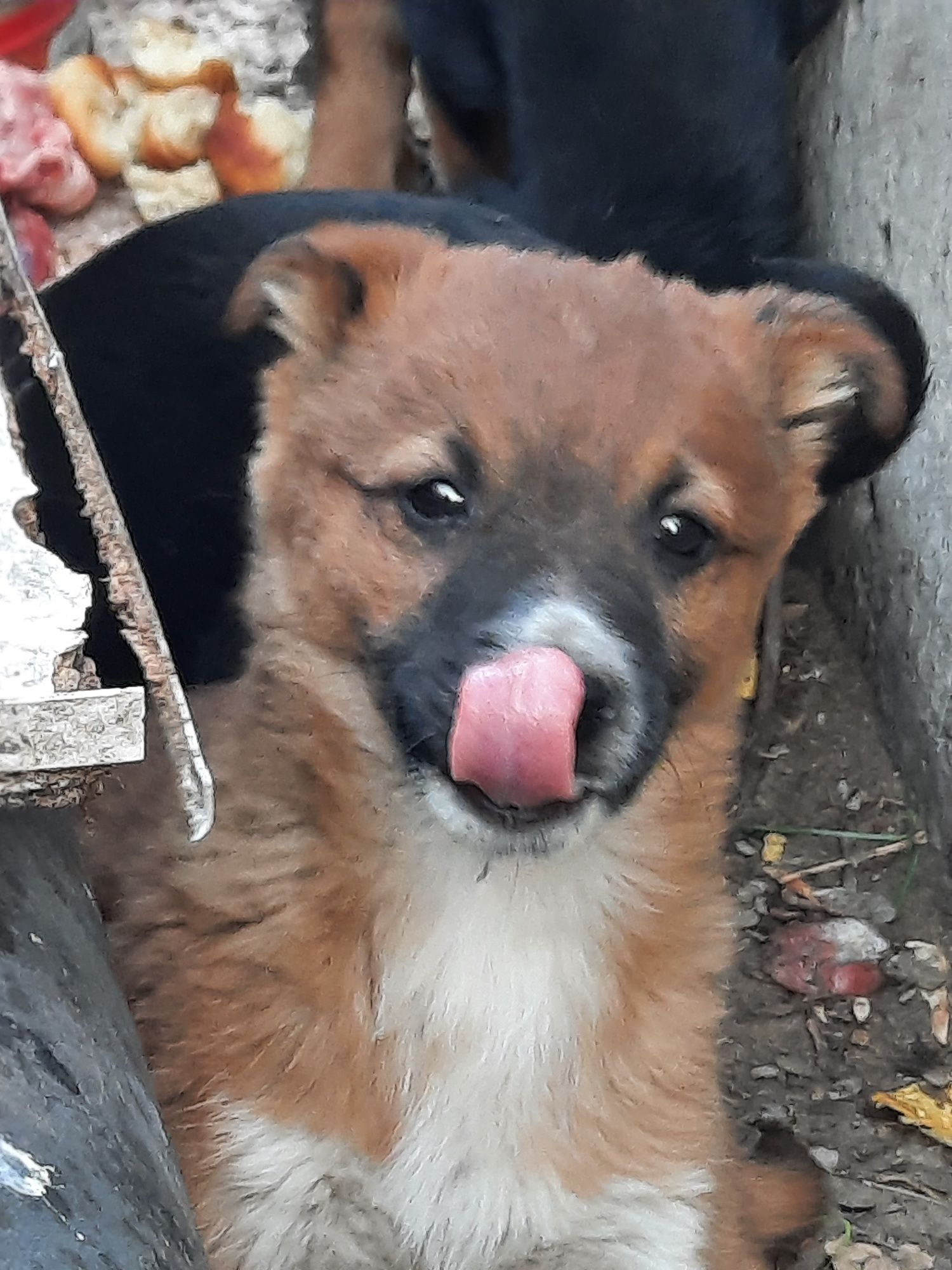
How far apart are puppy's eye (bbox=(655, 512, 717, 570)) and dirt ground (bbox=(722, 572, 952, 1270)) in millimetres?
849

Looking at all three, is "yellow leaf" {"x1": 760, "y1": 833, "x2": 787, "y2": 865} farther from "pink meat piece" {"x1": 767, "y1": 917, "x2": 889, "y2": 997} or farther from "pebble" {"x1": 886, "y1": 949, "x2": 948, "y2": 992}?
"pebble" {"x1": 886, "y1": 949, "x2": 948, "y2": 992}

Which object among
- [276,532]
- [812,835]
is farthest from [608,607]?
[812,835]

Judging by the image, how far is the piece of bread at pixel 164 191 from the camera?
3.65m

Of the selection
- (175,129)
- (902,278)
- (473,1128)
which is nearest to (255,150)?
(175,129)

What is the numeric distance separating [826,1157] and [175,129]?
2504 millimetres

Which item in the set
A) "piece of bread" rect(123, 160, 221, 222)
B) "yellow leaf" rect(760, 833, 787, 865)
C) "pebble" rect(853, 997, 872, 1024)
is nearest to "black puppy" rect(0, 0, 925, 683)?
"piece of bread" rect(123, 160, 221, 222)

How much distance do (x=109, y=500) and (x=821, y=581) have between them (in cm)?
242

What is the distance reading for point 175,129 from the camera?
3619mm

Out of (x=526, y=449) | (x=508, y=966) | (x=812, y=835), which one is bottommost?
(x=812, y=835)

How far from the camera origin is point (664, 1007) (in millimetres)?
2238

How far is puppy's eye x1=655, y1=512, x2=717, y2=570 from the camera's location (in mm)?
2000

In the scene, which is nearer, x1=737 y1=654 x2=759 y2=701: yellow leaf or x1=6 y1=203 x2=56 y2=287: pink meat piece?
x1=737 y1=654 x2=759 y2=701: yellow leaf

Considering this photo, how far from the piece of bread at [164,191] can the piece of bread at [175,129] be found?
0.02 m

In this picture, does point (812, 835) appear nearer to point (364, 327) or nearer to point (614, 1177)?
point (614, 1177)
